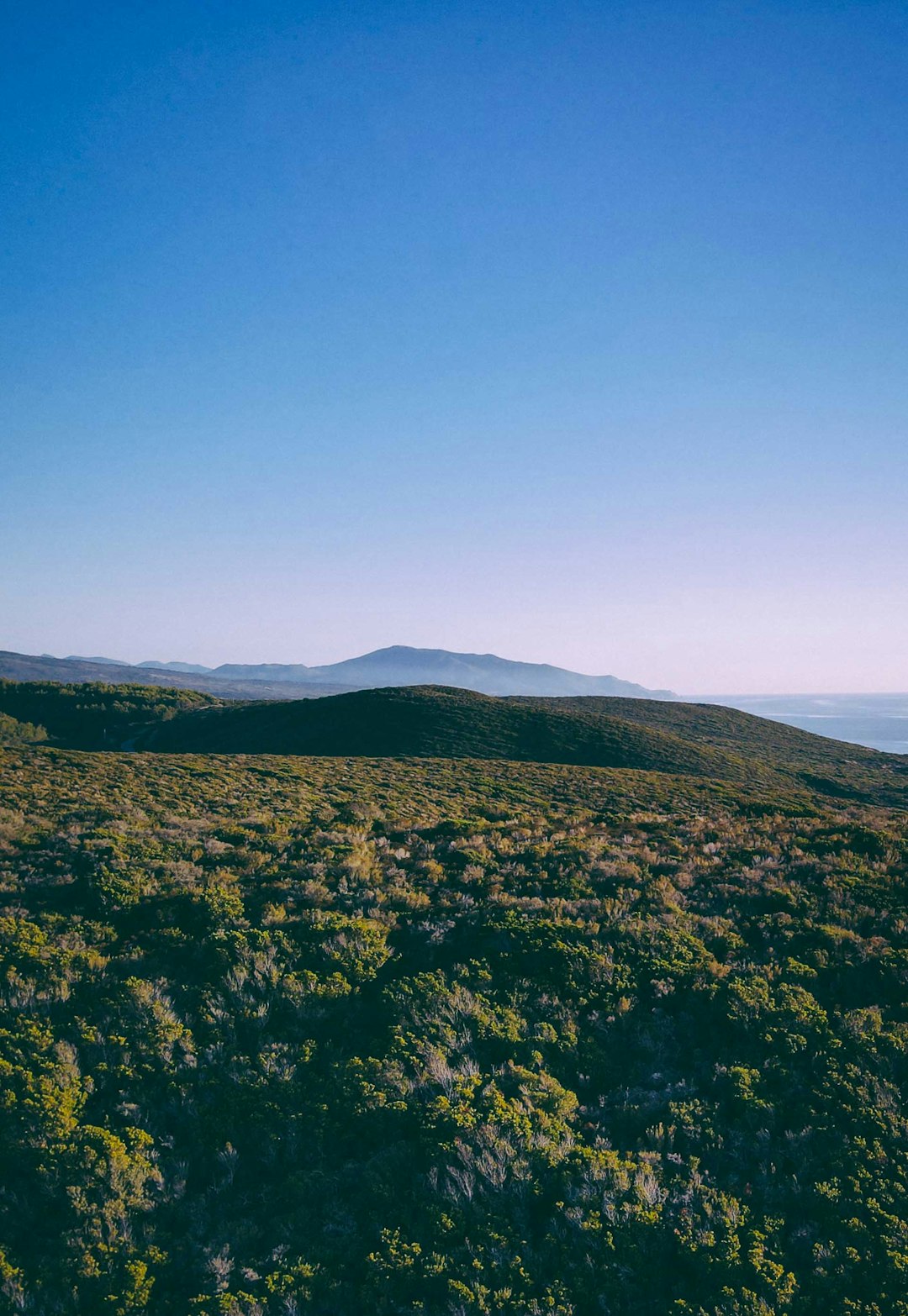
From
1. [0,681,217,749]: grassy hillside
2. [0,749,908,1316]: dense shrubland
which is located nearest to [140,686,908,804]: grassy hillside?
[0,681,217,749]: grassy hillside

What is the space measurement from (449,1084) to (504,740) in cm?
4542

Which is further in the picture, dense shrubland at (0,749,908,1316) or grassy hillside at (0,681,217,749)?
grassy hillside at (0,681,217,749)

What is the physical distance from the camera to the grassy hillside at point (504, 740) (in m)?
49.1

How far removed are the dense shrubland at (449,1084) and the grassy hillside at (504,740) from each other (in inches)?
1389

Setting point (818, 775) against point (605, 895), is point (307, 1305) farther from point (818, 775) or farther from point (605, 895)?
point (818, 775)

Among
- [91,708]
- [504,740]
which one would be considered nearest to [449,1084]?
[504,740]

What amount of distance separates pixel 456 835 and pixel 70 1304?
38.7 ft

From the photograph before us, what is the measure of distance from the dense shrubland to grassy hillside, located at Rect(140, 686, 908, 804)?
3527cm

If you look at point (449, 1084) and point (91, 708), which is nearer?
point (449, 1084)

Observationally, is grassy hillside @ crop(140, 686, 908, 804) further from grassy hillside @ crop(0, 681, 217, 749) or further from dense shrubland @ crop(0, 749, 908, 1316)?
dense shrubland @ crop(0, 749, 908, 1316)

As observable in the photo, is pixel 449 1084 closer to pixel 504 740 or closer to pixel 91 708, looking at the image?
pixel 504 740

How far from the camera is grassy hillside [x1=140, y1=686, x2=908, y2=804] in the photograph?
49.1 metres

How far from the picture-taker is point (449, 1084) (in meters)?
7.47

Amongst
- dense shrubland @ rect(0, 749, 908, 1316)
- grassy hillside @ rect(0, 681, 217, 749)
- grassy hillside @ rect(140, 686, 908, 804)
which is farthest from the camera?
grassy hillside @ rect(0, 681, 217, 749)
